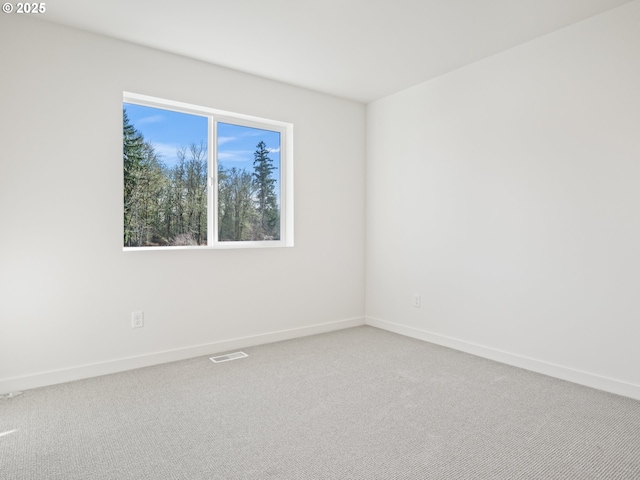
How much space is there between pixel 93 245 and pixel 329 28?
228cm

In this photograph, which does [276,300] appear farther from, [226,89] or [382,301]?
[226,89]

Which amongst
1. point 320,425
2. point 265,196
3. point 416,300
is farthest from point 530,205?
point 265,196

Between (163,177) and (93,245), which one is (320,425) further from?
(163,177)

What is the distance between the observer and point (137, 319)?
3.02 meters

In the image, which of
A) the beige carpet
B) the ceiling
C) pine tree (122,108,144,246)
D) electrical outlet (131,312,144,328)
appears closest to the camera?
the beige carpet

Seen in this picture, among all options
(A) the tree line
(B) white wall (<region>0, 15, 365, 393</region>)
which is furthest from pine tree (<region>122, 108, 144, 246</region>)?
(B) white wall (<region>0, 15, 365, 393</region>)

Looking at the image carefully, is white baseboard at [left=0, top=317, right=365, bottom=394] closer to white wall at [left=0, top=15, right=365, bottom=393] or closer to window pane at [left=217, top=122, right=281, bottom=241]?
white wall at [left=0, top=15, right=365, bottom=393]

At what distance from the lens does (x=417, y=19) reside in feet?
8.71

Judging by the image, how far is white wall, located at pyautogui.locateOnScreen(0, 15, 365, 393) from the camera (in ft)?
8.42

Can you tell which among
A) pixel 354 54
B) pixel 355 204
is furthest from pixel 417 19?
pixel 355 204

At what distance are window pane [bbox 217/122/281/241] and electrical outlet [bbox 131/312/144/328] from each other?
37.6 inches

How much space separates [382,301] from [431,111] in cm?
199

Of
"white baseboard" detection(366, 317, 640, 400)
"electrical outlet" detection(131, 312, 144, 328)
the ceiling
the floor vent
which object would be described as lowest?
the floor vent

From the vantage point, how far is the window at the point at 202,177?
3.19 metres
